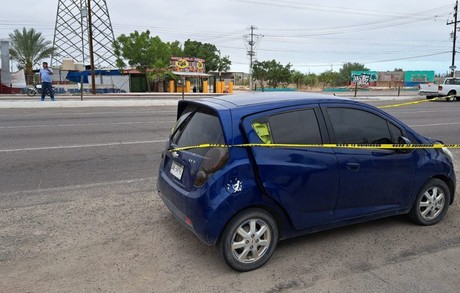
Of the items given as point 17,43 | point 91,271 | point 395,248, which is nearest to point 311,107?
point 395,248

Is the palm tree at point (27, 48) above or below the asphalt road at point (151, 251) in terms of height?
above

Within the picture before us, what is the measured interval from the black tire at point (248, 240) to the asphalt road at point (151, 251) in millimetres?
108

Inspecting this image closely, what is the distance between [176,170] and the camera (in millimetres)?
3777

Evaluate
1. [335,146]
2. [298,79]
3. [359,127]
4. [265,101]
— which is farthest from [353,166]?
[298,79]

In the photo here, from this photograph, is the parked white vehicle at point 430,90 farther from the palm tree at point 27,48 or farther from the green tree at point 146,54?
the palm tree at point 27,48

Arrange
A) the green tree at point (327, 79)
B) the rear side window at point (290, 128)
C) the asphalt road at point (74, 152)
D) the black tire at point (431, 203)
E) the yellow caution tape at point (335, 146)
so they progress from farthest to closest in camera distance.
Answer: the green tree at point (327, 79) < the asphalt road at point (74, 152) < the black tire at point (431, 203) < the rear side window at point (290, 128) < the yellow caution tape at point (335, 146)

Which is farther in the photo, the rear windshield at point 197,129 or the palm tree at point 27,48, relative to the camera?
the palm tree at point 27,48

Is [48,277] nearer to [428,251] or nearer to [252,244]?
[252,244]

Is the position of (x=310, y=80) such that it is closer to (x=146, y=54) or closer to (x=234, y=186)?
(x=146, y=54)

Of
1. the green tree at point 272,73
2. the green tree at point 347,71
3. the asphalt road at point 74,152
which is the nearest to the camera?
the asphalt road at point 74,152

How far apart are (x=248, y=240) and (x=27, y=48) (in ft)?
164

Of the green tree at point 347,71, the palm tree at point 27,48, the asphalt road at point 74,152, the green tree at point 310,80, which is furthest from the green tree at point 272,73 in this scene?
the asphalt road at point 74,152

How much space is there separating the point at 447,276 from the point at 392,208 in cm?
92

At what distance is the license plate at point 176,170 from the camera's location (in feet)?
12.0
